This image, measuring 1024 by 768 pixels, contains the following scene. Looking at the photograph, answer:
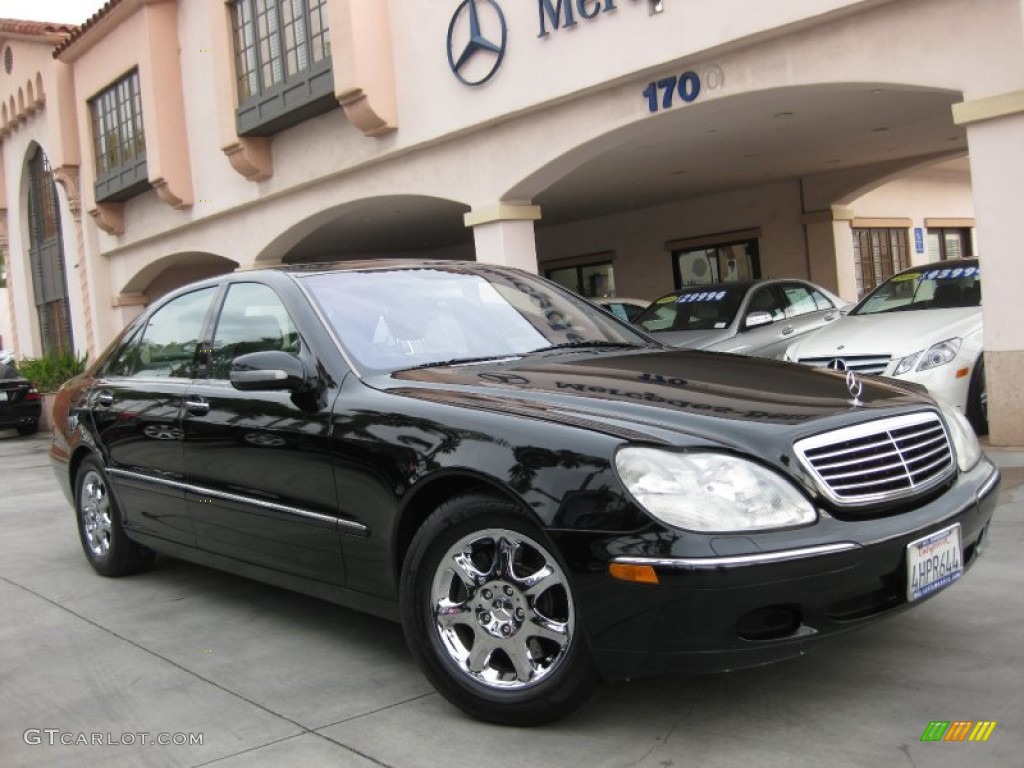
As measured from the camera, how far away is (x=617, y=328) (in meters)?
4.91

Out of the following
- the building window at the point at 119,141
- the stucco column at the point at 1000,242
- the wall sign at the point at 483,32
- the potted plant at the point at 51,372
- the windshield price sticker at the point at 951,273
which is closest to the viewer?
the stucco column at the point at 1000,242

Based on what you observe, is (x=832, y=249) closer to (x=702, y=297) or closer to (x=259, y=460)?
(x=702, y=297)

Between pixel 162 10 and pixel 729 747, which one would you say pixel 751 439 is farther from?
pixel 162 10

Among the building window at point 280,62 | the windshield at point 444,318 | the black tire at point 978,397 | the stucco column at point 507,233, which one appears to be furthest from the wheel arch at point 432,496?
the building window at point 280,62

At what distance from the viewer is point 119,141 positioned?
20.0 metres

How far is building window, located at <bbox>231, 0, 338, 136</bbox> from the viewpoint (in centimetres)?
1408

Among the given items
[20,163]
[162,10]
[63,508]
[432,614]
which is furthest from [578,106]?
[20,163]

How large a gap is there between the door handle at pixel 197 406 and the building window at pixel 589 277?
16.7 metres

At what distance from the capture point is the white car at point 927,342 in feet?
26.6

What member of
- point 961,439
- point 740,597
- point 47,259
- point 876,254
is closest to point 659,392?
point 740,597

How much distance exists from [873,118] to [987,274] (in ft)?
17.5

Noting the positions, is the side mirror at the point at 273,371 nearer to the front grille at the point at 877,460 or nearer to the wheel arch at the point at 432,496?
the wheel arch at the point at 432,496

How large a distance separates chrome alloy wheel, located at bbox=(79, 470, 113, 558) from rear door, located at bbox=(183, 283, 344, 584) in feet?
4.15

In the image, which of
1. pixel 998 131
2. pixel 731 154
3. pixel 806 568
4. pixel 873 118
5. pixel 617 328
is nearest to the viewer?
pixel 806 568
